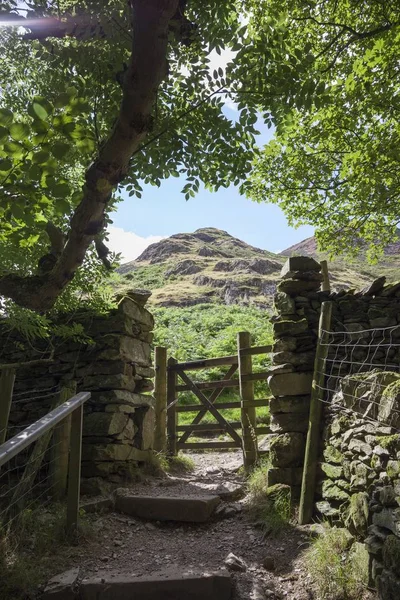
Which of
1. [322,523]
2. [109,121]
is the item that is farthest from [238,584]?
[109,121]

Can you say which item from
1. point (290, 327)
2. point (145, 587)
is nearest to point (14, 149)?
point (145, 587)

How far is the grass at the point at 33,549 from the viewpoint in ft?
9.52

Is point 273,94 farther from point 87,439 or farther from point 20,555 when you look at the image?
point 87,439

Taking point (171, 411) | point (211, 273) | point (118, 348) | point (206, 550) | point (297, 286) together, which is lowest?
point (206, 550)

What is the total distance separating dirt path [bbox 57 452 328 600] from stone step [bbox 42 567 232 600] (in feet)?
0.55

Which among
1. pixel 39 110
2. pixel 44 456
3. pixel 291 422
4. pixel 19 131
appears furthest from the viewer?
pixel 44 456

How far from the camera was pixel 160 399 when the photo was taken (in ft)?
25.1

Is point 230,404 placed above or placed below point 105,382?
below

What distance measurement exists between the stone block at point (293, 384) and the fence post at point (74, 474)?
7.40 feet

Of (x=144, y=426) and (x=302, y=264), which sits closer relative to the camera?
(x=302, y=264)

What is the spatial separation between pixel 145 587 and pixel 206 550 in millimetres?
1108

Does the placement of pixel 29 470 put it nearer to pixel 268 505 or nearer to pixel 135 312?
pixel 268 505

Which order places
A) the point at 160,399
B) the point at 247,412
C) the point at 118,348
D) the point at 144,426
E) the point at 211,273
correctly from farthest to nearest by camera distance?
the point at 211,273
the point at 160,399
the point at 247,412
the point at 144,426
the point at 118,348

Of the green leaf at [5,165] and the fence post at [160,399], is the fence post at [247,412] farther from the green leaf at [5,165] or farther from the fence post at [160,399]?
the green leaf at [5,165]
